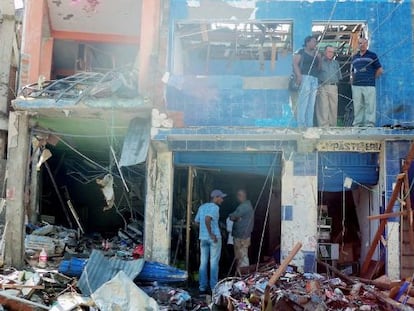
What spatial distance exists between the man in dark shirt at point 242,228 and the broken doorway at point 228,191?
36 cm

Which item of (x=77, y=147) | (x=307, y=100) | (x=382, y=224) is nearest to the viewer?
(x=382, y=224)

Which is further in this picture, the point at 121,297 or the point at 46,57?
the point at 46,57

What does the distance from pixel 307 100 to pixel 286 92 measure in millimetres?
761

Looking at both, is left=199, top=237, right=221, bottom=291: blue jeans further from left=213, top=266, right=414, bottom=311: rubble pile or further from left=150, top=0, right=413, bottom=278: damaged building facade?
left=213, top=266, right=414, bottom=311: rubble pile

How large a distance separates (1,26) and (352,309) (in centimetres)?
1392

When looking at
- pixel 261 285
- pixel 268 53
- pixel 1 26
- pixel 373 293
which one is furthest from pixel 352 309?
pixel 1 26

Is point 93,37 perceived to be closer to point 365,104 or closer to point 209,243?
point 209,243

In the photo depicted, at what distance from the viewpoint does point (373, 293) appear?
27.9 feet

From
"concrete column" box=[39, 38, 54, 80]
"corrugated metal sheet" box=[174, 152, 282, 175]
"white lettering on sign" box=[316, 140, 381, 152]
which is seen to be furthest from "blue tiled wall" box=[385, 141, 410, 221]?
"concrete column" box=[39, 38, 54, 80]

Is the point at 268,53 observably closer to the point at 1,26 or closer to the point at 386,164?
the point at 386,164

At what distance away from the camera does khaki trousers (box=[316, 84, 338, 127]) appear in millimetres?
11125

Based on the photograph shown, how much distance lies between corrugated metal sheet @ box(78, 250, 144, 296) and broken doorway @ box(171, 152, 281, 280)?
1.45 meters

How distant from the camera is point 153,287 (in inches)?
417

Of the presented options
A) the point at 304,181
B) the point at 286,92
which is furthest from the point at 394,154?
the point at 286,92
